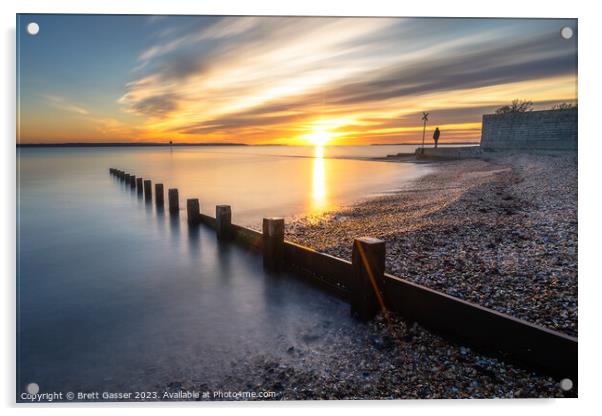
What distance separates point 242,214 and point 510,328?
11.2 m

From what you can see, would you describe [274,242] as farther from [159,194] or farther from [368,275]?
[159,194]

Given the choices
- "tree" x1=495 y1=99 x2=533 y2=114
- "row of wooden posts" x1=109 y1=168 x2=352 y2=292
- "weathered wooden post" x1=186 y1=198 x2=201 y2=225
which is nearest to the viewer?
"row of wooden posts" x1=109 y1=168 x2=352 y2=292

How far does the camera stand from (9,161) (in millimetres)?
4160

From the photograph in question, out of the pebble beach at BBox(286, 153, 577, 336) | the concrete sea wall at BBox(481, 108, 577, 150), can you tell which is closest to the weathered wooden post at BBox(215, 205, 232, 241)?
the pebble beach at BBox(286, 153, 577, 336)

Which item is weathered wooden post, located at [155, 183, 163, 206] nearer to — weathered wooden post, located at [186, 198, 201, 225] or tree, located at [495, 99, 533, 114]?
weathered wooden post, located at [186, 198, 201, 225]

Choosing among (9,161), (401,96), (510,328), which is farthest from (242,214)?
(510,328)

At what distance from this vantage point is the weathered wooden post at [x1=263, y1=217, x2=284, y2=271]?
229 inches

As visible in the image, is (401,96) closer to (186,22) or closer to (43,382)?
(186,22)

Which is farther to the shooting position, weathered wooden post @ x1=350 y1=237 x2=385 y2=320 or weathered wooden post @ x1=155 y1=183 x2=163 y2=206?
weathered wooden post @ x1=155 y1=183 x2=163 y2=206

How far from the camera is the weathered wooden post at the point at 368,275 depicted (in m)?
3.99

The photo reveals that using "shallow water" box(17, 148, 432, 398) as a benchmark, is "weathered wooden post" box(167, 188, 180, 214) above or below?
above

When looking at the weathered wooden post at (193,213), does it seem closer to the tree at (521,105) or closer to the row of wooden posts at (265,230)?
the row of wooden posts at (265,230)

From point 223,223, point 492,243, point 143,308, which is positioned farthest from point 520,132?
point 143,308

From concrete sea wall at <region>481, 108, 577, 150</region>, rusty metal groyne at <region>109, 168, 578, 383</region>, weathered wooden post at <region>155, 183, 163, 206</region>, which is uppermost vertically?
concrete sea wall at <region>481, 108, 577, 150</region>
